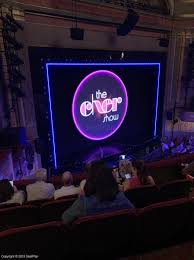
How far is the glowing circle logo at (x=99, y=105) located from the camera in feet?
21.3

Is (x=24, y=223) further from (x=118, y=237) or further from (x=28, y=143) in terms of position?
(x=28, y=143)

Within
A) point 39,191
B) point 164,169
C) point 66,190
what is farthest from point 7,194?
point 164,169

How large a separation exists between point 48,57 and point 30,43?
48 cm

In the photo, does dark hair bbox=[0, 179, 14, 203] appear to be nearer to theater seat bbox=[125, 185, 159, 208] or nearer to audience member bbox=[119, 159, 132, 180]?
theater seat bbox=[125, 185, 159, 208]

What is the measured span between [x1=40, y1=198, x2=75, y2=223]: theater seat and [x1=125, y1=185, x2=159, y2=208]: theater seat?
0.64 meters

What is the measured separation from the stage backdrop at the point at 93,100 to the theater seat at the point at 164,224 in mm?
3758

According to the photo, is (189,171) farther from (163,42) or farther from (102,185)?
(163,42)

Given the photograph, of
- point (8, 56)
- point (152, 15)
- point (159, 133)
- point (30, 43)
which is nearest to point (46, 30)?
point (30, 43)

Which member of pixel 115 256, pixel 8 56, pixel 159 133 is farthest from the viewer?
pixel 159 133

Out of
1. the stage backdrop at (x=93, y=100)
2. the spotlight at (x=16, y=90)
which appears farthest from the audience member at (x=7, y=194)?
the stage backdrop at (x=93, y=100)

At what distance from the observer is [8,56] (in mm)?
4645

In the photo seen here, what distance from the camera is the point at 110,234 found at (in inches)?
86.4

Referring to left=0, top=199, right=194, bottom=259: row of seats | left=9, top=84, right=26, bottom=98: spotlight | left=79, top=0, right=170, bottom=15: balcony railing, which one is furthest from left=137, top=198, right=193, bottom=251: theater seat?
left=79, top=0, right=170, bottom=15: balcony railing

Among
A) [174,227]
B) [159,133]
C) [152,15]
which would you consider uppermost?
[152,15]
